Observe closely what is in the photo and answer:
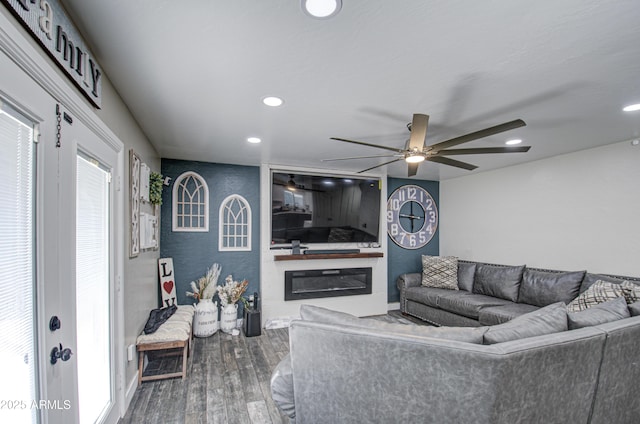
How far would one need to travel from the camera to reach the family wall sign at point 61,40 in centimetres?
108

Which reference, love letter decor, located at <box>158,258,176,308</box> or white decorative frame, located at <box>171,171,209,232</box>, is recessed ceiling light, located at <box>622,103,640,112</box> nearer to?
white decorative frame, located at <box>171,171,209,232</box>

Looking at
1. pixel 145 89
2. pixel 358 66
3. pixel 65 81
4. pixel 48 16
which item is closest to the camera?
pixel 48 16

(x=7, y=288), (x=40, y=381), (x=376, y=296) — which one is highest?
(x=7, y=288)

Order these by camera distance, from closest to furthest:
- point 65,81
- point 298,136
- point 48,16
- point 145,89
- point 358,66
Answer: point 48,16 < point 65,81 < point 358,66 < point 145,89 < point 298,136

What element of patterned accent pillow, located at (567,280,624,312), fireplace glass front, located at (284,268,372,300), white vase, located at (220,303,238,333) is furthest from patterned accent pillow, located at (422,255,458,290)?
white vase, located at (220,303,238,333)

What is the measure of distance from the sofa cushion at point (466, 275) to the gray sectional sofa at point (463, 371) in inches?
106

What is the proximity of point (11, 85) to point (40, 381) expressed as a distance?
1.15m

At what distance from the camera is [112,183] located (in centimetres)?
212

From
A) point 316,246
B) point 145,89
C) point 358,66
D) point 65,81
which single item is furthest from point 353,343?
point 316,246

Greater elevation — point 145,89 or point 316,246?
point 145,89

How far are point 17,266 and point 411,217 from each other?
5.48 m

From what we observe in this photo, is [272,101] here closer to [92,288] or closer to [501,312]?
[92,288]

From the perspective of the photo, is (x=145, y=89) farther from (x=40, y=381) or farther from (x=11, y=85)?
(x=40, y=381)

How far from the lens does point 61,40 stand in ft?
4.29
